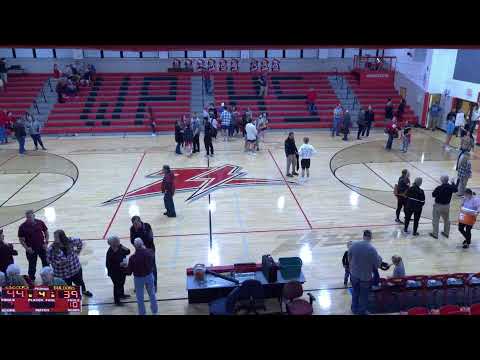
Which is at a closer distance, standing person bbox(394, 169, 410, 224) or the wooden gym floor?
the wooden gym floor

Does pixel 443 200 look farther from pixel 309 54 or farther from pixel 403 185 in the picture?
pixel 309 54

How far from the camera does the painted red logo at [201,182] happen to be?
11680mm

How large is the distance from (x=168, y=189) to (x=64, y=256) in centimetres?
353

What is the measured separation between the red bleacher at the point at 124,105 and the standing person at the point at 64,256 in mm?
14241

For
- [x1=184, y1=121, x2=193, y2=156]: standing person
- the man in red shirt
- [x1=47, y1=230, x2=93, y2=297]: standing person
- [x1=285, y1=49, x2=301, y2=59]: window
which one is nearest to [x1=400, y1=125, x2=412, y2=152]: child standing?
the man in red shirt

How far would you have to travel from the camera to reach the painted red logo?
1168 centimetres

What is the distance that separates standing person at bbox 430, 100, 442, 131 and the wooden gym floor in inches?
115

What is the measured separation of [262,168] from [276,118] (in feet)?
25.1

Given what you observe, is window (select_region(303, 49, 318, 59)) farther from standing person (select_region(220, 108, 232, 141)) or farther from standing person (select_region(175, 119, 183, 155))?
standing person (select_region(175, 119, 183, 155))

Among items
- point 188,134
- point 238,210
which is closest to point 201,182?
point 238,210
